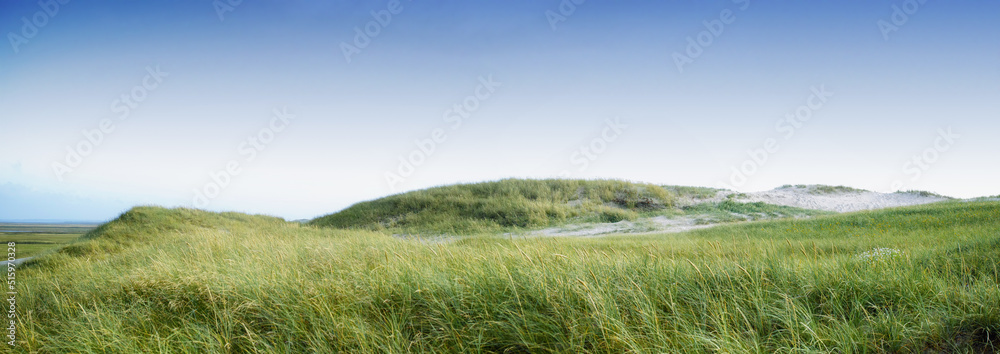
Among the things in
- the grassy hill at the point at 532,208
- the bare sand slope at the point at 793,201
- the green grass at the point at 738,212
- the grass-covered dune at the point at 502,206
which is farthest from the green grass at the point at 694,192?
the grass-covered dune at the point at 502,206

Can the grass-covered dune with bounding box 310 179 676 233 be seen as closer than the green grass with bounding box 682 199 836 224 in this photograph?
No

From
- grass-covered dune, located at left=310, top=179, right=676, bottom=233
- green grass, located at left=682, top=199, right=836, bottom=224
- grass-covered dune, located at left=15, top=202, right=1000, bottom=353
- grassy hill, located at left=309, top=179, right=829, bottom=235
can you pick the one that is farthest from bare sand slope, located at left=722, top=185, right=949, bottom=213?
grass-covered dune, located at left=15, top=202, right=1000, bottom=353

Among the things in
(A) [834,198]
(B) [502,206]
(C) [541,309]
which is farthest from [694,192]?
(C) [541,309]

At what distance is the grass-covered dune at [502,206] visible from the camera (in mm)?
18625

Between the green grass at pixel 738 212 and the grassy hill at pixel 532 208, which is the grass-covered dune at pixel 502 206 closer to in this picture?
the grassy hill at pixel 532 208

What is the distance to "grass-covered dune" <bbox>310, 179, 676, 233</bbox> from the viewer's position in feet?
61.1

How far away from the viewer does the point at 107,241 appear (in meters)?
12.4

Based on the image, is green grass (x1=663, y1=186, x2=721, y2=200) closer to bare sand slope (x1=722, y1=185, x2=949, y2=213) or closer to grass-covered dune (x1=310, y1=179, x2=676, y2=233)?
bare sand slope (x1=722, y1=185, x2=949, y2=213)

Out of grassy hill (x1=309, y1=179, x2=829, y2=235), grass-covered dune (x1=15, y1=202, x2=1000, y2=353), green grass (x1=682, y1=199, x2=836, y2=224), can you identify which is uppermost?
grassy hill (x1=309, y1=179, x2=829, y2=235)

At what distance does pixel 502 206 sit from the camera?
787 inches

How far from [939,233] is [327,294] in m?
11.0

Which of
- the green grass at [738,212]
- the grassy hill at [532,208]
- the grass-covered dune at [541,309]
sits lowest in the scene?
the grass-covered dune at [541,309]

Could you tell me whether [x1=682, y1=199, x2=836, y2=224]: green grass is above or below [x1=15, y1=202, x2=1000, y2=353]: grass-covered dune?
above

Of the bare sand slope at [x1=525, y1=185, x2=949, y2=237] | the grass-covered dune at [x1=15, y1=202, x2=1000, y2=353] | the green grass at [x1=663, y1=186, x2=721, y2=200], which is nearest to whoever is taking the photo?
the grass-covered dune at [x1=15, y1=202, x2=1000, y2=353]
